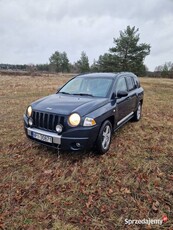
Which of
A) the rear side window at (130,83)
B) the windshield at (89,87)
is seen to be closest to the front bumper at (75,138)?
the windshield at (89,87)

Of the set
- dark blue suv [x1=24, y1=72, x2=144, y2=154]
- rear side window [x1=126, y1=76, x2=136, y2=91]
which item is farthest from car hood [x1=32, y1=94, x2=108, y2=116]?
rear side window [x1=126, y1=76, x2=136, y2=91]

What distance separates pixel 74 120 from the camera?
319 centimetres

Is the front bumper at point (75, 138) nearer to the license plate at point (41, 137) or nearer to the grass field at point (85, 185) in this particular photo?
the license plate at point (41, 137)

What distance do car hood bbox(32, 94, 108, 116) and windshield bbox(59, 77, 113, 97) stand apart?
0.31 m

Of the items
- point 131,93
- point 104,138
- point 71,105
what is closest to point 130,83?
point 131,93

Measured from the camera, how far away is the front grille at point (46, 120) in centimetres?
326

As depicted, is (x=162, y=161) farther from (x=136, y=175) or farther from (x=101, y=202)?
(x=101, y=202)

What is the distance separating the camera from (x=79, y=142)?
10.5ft

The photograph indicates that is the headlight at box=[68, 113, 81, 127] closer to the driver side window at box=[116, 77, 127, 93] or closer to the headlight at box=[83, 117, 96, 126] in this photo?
the headlight at box=[83, 117, 96, 126]

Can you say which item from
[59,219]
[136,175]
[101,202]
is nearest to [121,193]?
[101,202]

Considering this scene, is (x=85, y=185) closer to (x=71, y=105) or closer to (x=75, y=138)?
(x=75, y=138)

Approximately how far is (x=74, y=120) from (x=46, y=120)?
1.88ft

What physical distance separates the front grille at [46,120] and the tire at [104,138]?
832 mm

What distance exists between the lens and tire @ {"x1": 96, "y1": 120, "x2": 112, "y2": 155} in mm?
3535
